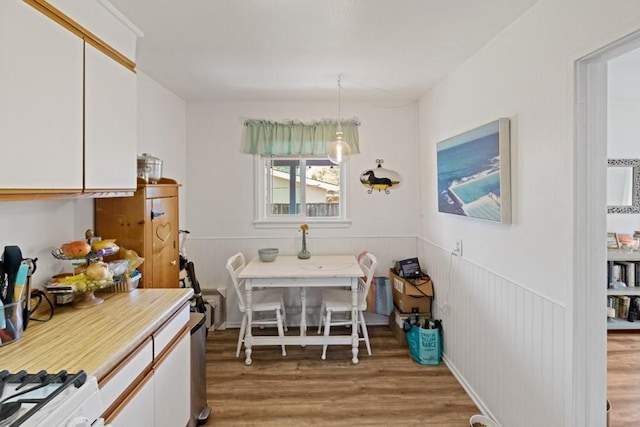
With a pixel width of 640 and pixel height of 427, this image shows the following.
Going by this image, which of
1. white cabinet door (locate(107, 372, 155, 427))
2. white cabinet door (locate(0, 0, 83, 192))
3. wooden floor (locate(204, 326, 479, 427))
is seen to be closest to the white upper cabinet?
white cabinet door (locate(0, 0, 83, 192))

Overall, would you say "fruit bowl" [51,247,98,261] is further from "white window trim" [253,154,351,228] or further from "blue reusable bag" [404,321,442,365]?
"blue reusable bag" [404,321,442,365]

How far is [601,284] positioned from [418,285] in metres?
1.82

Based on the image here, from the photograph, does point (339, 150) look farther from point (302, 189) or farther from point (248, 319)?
point (248, 319)

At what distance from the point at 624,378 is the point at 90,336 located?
147 inches

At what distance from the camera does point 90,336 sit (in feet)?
4.47

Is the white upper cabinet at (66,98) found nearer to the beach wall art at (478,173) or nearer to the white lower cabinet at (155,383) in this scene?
the white lower cabinet at (155,383)

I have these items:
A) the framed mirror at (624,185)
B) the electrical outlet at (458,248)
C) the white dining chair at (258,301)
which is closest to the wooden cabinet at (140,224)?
the white dining chair at (258,301)

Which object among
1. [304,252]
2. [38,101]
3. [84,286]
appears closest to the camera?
[38,101]

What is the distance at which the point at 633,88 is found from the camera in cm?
317

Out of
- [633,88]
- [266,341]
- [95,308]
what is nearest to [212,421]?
[266,341]

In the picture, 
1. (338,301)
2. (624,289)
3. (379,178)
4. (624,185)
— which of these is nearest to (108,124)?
(338,301)

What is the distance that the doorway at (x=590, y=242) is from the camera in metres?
1.47

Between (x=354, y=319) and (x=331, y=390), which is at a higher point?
(x=354, y=319)

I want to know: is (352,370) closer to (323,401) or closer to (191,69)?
(323,401)
